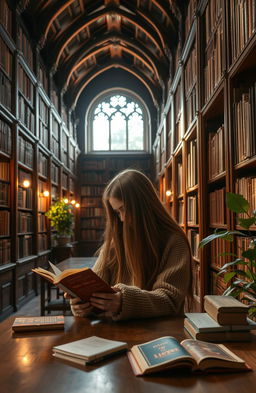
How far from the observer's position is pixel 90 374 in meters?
0.99

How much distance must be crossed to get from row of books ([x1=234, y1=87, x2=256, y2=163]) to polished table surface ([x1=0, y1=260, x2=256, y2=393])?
1.48 meters

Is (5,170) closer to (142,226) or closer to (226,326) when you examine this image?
(142,226)

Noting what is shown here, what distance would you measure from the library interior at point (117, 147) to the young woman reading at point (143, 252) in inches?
3.1

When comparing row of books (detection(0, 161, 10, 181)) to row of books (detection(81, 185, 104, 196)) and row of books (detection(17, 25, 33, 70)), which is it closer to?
row of books (detection(17, 25, 33, 70))

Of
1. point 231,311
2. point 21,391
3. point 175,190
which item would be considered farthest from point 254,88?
point 175,190

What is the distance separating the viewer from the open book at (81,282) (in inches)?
57.4

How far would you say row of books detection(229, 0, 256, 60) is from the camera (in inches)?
94.3

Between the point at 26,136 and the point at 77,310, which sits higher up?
the point at 26,136

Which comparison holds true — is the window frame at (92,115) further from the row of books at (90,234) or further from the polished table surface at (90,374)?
the polished table surface at (90,374)

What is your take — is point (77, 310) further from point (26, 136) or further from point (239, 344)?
point (26, 136)

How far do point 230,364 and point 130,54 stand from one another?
11321mm

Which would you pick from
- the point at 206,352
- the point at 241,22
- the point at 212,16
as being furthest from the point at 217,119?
the point at 206,352

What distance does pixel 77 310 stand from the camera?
1647 millimetres

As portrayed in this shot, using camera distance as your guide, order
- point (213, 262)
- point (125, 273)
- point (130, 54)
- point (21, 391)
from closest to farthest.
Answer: point (21, 391), point (125, 273), point (213, 262), point (130, 54)
